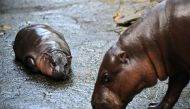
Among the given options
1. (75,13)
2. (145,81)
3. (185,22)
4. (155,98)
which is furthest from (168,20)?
(75,13)

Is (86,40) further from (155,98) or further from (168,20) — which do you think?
(168,20)

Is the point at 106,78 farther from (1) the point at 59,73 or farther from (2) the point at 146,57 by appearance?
(1) the point at 59,73

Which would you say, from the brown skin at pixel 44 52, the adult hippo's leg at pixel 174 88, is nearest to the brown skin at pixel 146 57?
the adult hippo's leg at pixel 174 88

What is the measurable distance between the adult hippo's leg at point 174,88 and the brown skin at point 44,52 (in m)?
1.44

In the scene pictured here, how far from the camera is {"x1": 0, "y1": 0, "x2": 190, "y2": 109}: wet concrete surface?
15.1 feet

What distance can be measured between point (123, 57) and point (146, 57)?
182mm

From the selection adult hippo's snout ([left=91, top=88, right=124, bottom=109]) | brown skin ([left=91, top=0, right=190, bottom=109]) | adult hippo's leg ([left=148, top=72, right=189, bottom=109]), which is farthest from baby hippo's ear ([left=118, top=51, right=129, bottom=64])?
adult hippo's leg ([left=148, top=72, right=189, bottom=109])

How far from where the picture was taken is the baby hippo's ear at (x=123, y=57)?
11.3 feet

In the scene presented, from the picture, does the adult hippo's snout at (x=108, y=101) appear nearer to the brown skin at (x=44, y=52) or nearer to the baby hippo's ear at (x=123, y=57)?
the baby hippo's ear at (x=123, y=57)

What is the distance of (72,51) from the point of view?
235 inches

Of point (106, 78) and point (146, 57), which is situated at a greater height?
point (146, 57)

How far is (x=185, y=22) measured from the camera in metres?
3.42

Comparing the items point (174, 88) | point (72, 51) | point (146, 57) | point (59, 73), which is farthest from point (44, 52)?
point (146, 57)

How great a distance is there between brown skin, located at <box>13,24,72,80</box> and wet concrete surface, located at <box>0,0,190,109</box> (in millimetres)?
102
